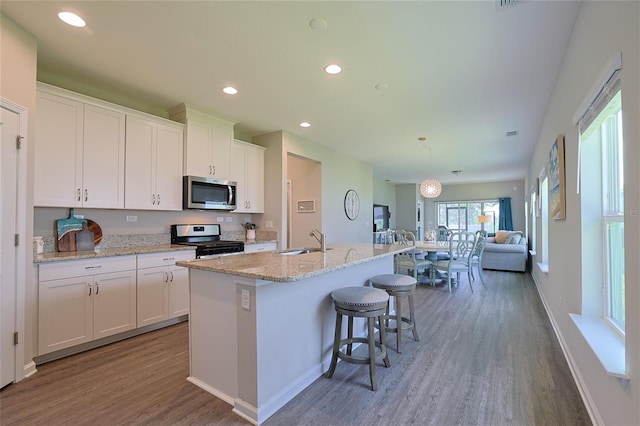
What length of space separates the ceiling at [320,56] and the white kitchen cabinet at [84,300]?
1.84 meters

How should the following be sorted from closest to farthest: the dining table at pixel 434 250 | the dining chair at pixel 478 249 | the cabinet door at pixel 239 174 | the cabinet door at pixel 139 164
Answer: the cabinet door at pixel 139 164 → the cabinet door at pixel 239 174 → the dining table at pixel 434 250 → the dining chair at pixel 478 249

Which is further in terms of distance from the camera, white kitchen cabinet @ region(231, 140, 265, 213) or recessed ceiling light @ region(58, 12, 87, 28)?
white kitchen cabinet @ region(231, 140, 265, 213)

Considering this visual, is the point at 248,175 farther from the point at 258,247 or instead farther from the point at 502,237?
the point at 502,237

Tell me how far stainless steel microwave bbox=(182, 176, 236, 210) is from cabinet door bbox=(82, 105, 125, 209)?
0.71 metres

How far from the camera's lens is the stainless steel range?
3669 millimetres

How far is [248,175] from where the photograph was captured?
466cm

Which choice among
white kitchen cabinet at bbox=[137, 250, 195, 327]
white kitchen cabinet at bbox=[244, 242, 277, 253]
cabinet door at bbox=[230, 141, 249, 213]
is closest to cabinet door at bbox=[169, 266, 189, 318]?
white kitchen cabinet at bbox=[137, 250, 195, 327]

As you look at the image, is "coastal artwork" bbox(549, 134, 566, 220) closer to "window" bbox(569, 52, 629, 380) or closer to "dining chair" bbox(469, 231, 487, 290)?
"window" bbox(569, 52, 629, 380)

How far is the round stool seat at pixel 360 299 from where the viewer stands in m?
2.16

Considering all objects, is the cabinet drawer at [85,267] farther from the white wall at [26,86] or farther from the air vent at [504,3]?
the air vent at [504,3]

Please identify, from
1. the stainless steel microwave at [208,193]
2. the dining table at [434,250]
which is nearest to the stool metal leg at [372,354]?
the stainless steel microwave at [208,193]

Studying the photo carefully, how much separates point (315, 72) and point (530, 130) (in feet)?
12.2

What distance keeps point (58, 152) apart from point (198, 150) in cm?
144

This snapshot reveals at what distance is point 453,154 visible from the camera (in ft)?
20.8
